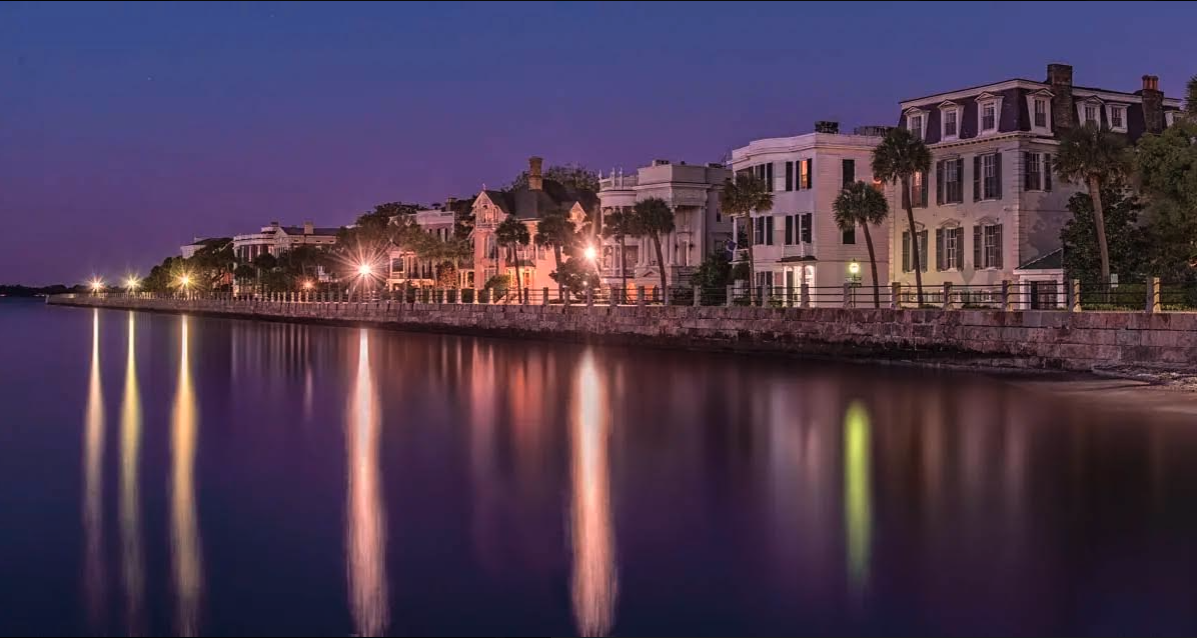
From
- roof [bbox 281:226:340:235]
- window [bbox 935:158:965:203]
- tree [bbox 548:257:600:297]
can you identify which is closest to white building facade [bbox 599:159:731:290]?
tree [bbox 548:257:600:297]

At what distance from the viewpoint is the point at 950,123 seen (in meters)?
52.2

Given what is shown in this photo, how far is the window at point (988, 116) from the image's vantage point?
165 ft

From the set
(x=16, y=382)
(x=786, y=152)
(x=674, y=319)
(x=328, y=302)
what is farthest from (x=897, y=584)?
(x=328, y=302)

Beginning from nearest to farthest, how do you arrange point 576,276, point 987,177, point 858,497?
point 858,497
point 987,177
point 576,276

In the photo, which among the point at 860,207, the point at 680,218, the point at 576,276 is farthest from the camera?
the point at 576,276

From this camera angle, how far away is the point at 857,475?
18734 millimetres

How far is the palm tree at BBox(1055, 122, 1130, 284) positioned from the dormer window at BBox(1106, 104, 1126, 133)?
13603 mm

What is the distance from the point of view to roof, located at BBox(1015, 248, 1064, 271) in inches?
1879

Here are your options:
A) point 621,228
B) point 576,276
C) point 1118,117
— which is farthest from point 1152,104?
point 576,276

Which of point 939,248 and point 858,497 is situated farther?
point 939,248

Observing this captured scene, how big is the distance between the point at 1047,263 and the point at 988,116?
6541 millimetres

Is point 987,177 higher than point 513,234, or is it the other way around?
point 513,234

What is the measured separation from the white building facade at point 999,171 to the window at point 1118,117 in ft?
0.14

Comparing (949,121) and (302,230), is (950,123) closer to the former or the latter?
(949,121)
